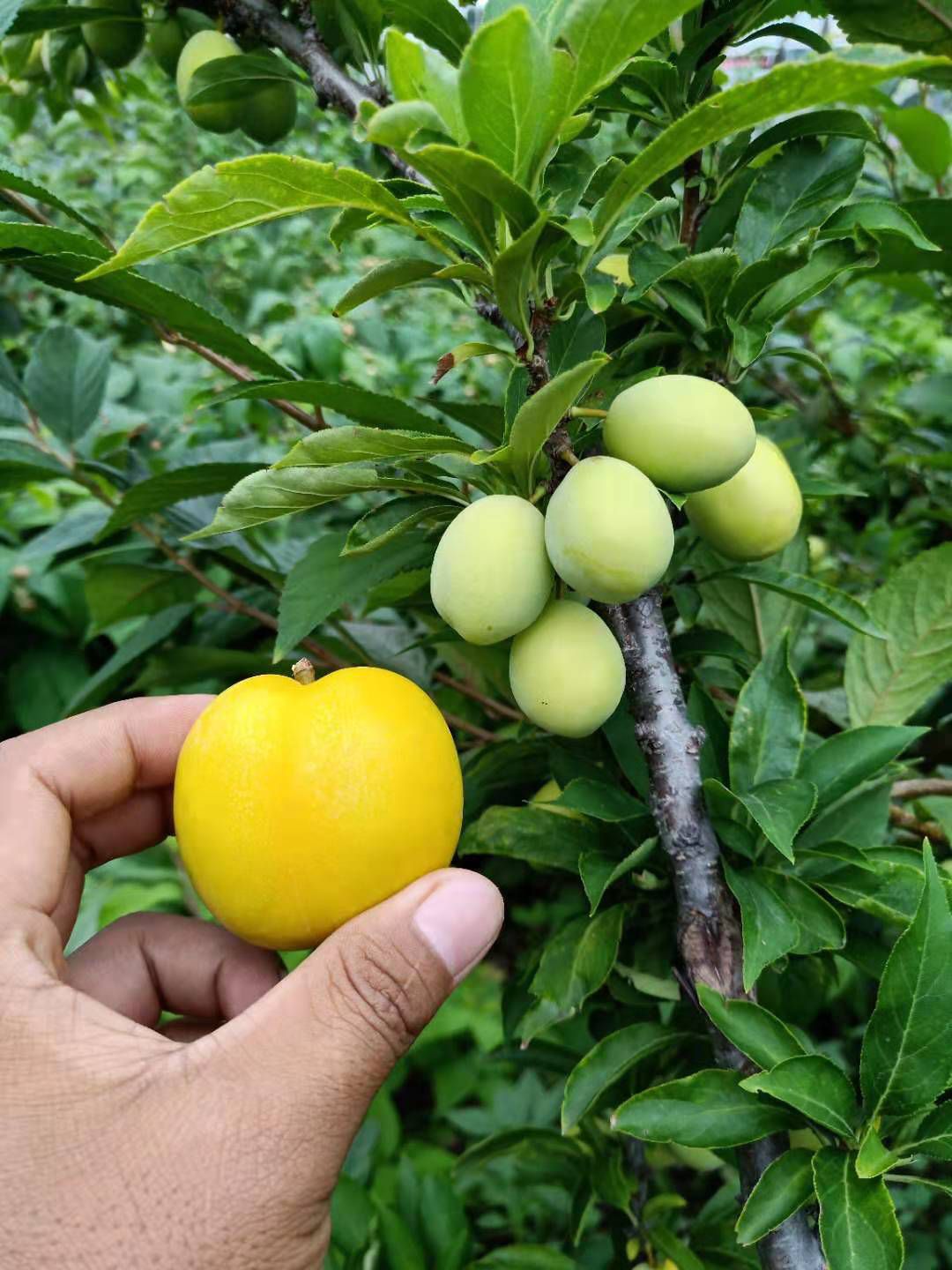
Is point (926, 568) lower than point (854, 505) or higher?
higher

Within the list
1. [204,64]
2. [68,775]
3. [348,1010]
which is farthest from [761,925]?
[204,64]

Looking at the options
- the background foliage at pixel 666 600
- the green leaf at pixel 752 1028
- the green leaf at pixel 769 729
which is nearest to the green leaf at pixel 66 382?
the background foliage at pixel 666 600

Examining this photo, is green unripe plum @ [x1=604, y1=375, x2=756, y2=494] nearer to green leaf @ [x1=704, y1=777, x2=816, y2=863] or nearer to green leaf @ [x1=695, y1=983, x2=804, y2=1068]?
green leaf @ [x1=704, y1=777, x2=816, y2=863]

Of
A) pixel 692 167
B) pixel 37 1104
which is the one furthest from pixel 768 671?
pixel 37 1104

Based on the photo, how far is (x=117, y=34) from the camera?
1205 millimetres

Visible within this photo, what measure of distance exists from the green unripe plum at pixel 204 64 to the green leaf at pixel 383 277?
54cm

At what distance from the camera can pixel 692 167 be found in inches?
33.6

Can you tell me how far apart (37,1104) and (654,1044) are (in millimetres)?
486

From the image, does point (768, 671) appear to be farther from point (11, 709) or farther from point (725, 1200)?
point (11, 709)

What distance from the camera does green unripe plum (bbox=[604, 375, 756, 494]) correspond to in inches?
25.4

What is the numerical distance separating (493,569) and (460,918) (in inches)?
10.5

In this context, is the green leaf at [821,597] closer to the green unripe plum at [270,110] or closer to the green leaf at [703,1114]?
the green leaf at [703,1114]

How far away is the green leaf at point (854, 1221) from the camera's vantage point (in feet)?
2.13

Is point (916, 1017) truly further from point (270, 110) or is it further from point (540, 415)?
point (270, 110)
